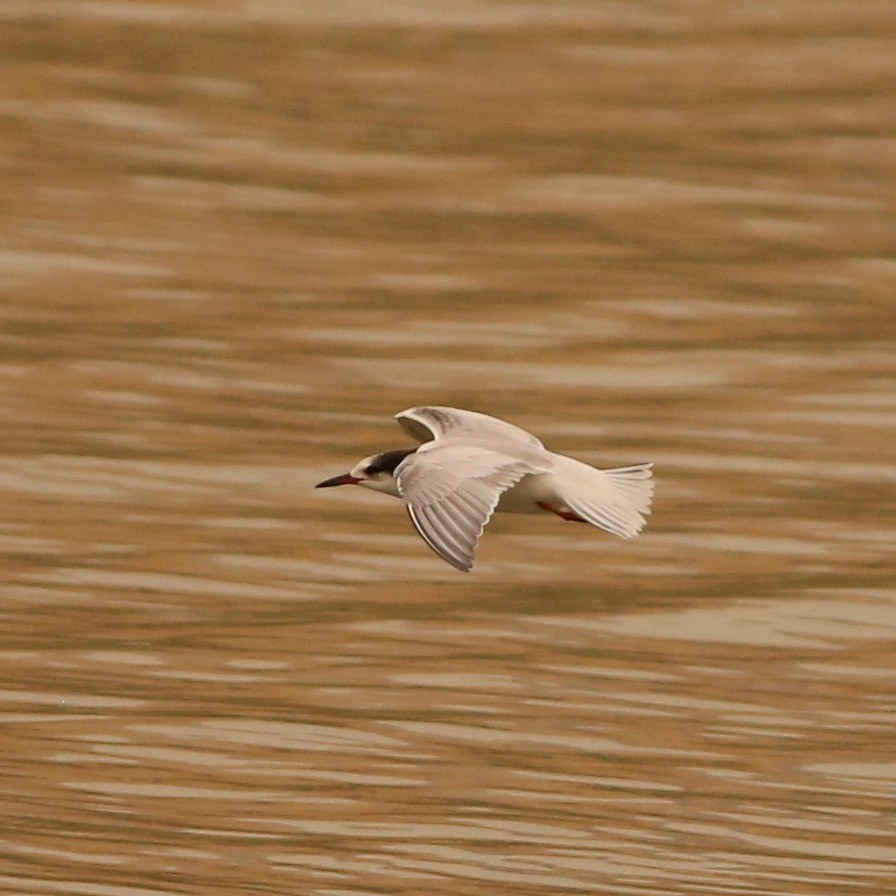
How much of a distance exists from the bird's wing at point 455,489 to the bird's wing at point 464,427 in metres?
0.22

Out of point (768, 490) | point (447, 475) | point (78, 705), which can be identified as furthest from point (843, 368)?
point (447, 475)

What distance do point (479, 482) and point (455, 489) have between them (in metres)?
0.08

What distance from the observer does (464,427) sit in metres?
8.80

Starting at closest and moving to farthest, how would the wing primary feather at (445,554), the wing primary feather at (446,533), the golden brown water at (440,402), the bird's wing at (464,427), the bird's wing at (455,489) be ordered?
1. the wing primary feather at (445,554)
2. the wing primary feather at (446,533)
3. the bird's wing at (455,489)
4. the bird's wing at (464,427)
5. the golden brown water at (440,402)

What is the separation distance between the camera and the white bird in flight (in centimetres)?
773

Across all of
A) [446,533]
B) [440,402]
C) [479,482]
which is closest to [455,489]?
[479,482]

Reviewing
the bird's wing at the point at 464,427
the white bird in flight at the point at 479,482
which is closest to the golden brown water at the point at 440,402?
the white bird in flight at the point at 479,482

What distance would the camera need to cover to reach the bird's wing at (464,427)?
28.6 feet

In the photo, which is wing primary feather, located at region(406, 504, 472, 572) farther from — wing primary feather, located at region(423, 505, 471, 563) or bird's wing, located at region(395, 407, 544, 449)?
bird's wing, located at region(395, 407, 544, 449)

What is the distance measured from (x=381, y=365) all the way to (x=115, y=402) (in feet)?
5.04

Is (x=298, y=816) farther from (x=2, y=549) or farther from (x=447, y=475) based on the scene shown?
(x=2, y=549)

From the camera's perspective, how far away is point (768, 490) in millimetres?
12625

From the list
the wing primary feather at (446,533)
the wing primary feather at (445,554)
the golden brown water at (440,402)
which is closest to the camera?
the wing primary feather at (445,554)

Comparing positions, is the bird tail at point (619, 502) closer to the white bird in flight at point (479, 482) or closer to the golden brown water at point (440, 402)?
the white bird in flight at point (479, 482)
